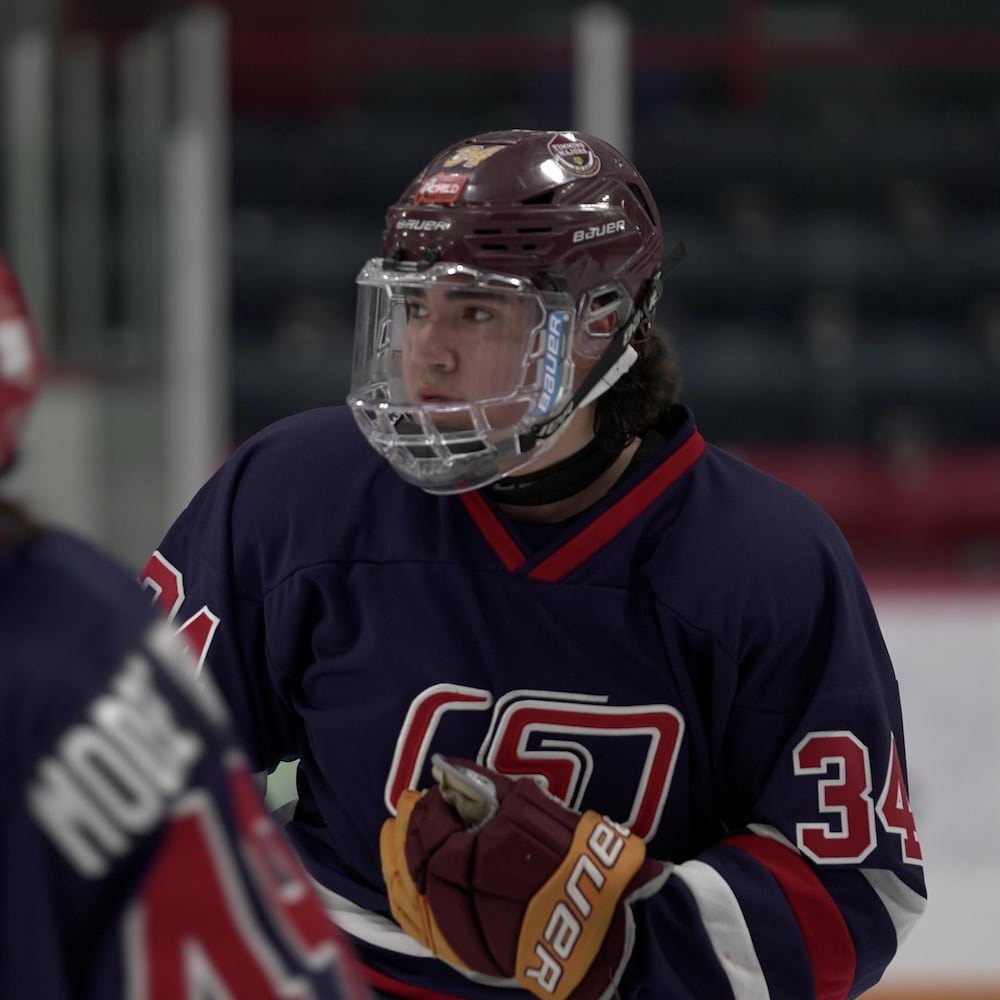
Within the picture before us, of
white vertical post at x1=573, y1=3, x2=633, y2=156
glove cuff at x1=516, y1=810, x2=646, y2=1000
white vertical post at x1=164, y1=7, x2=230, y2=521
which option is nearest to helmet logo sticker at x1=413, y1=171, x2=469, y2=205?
glove cuff at x1=516, y1=810, x2=646, y2=1000

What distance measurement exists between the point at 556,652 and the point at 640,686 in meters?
0.07

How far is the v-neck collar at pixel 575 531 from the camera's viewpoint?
149 cm

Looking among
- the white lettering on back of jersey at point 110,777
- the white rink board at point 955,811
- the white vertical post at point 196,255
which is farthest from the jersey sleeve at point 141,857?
the white vertical post at point 196,255

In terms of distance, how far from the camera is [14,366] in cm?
84

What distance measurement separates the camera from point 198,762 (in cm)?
85

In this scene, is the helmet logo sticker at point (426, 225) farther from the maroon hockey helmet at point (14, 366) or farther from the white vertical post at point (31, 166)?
the white vertical post at point (31, 166)

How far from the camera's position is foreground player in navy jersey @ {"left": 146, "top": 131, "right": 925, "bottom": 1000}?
1.44m

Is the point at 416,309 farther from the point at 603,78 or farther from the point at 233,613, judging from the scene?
the point at 603,78

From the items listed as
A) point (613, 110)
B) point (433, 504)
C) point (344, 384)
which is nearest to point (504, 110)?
point (613, 110)

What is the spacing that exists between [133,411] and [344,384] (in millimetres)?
605

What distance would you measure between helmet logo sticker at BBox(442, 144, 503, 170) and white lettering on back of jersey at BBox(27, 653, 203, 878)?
0.77 metres

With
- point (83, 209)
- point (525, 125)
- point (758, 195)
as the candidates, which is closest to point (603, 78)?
point (525, 125)

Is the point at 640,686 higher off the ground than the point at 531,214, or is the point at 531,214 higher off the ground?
the point at 531,214

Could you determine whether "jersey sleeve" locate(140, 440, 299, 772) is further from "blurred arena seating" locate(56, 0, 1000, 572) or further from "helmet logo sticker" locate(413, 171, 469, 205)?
"blurred arena seating" locate(56, 0, 1000, 572)
